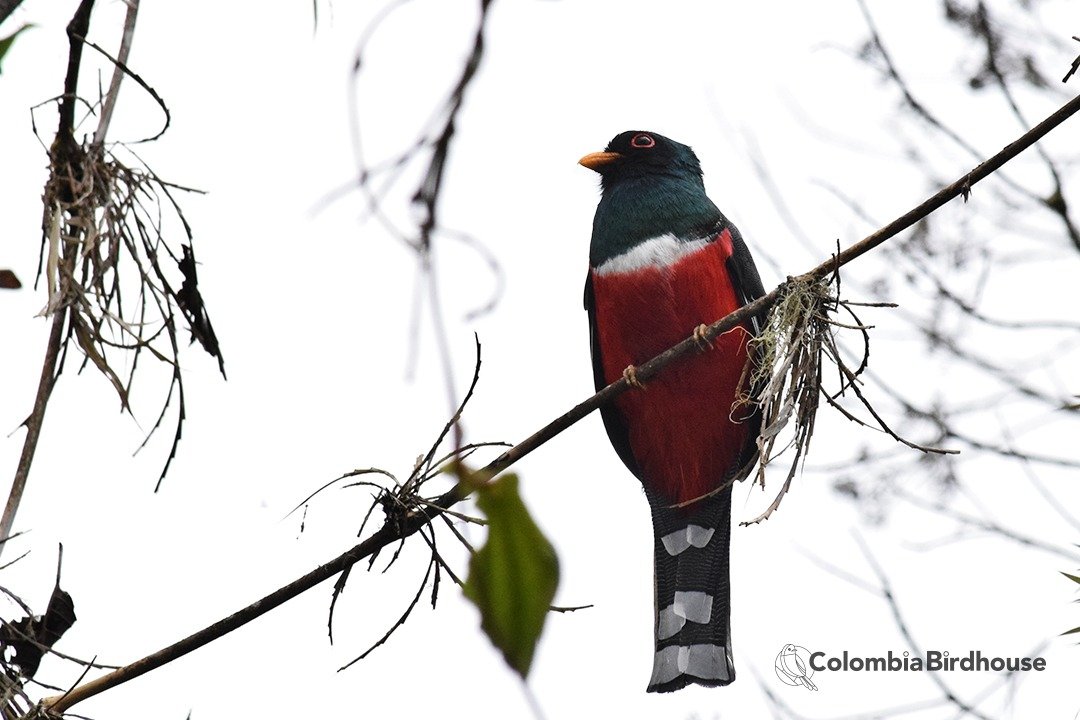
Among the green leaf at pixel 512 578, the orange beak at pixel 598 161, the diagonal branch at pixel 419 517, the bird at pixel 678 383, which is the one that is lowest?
the green leaf at pixel 512 578

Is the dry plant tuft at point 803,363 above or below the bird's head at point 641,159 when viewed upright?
Answer: below

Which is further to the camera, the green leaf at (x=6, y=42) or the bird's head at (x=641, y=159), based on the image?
the bird's head at (x=641, y=159)

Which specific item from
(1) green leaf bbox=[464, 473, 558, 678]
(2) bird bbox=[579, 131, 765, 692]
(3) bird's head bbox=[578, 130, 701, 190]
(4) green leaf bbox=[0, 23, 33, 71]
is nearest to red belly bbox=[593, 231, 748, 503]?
(2) bird bbox=[579, 131, 765, 692]

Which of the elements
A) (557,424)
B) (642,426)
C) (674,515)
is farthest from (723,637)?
(557,424)

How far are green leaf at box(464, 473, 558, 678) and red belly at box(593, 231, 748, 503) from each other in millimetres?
2748

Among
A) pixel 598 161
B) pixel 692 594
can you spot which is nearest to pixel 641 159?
pixel 598 161

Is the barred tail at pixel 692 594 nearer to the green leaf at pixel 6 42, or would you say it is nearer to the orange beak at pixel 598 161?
the orange beak at pixel 598 161

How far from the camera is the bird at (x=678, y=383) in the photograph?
3.84 m

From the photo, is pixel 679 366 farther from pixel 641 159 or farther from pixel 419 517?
pixel 419 517

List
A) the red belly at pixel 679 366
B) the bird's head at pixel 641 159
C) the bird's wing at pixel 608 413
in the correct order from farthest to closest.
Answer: the bird's head at pixel 641 159 < the bird's wing at pixel 608 413 < the red belly at pixel 679 366

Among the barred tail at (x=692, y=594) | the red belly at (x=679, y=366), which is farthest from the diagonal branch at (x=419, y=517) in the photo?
the barred tail at (x=692, y=594)

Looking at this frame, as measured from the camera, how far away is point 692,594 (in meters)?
4.04

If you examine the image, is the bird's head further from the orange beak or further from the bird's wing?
the bird's wing

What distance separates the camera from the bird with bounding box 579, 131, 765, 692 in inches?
151
